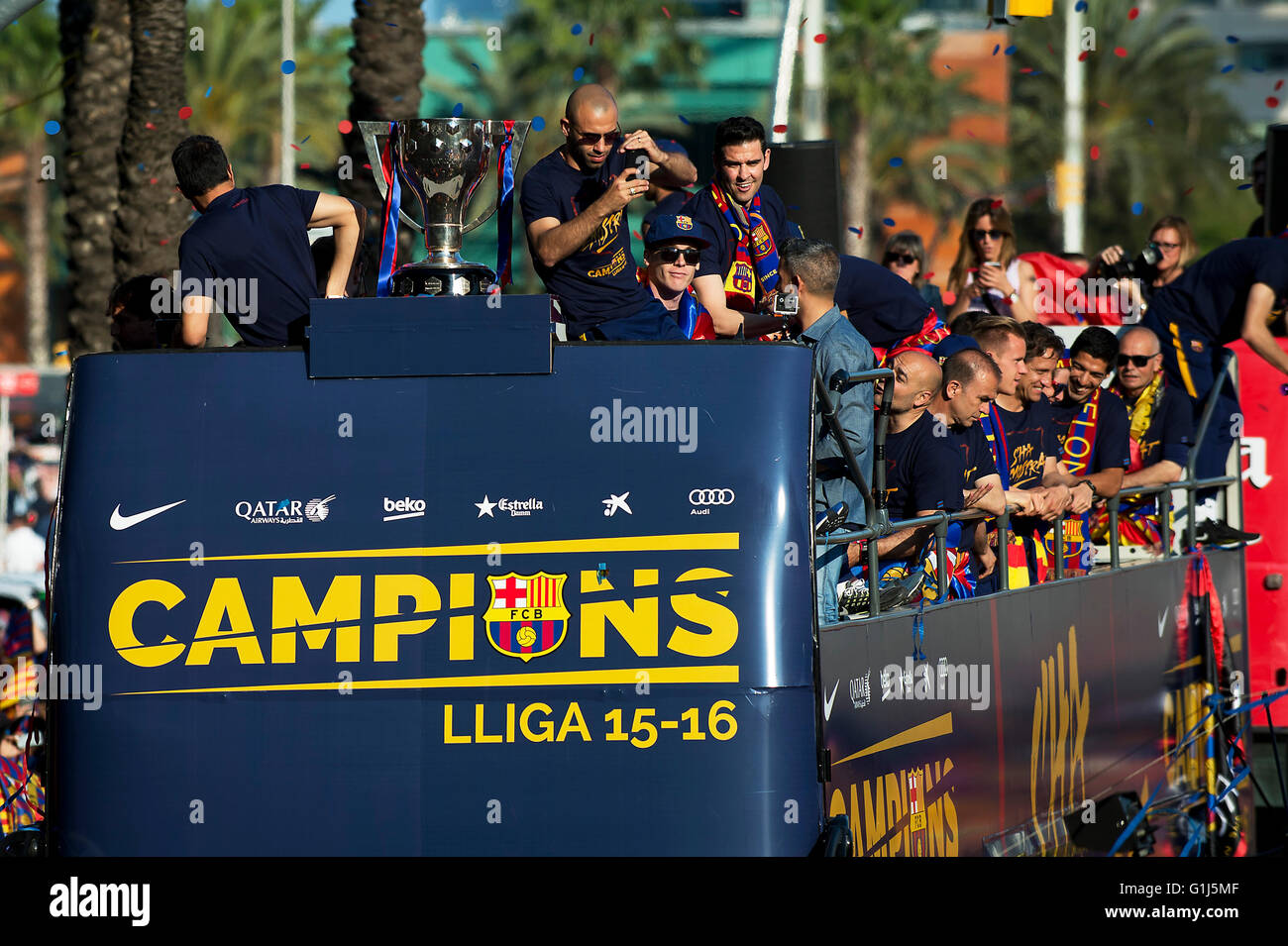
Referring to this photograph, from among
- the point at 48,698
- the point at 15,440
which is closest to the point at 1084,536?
the point at 48,698

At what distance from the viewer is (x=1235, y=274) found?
1038cm

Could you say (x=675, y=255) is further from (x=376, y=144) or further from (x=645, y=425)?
(x=645, y=425)

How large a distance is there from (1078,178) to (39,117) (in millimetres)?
32027

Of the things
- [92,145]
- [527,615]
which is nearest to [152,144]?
[92,145]

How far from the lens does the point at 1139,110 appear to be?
4331 centimetres

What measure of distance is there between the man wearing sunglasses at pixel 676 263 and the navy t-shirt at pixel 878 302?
1437mm

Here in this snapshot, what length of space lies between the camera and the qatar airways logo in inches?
272

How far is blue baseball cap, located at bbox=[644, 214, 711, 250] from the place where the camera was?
6.98m

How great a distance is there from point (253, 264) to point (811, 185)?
5.05 metres

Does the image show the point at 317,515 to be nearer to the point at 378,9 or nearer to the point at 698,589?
A: the point at 698,589

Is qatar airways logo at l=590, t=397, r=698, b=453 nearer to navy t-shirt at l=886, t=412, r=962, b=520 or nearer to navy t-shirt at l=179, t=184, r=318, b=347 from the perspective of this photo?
navy t-shirt at l=179, t=184, r=318, b=347

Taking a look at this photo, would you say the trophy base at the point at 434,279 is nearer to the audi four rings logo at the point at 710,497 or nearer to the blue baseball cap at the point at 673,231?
the audi four rings logo at the point at 710,497

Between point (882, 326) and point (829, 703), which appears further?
point (882, 326)

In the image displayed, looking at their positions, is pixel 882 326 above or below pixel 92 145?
below
